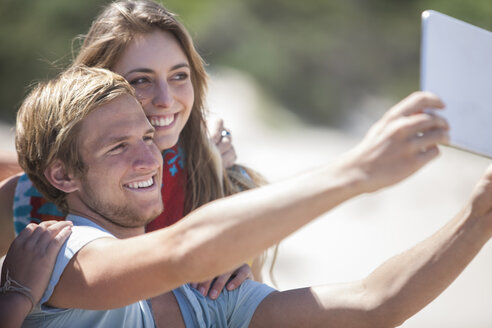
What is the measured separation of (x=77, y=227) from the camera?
1.79 m

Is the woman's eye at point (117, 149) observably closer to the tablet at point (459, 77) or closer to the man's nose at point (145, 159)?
the man's nose at point (145, 159)

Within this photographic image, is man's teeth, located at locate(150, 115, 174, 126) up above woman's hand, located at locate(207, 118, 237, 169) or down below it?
above

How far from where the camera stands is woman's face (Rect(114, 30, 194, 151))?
244 cm

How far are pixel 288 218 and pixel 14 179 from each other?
1.62 meters

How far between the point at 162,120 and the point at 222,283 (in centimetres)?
69

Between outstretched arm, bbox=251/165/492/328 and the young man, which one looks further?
outstretched arm, bbox=251/165/492/328

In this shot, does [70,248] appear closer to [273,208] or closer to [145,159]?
[145,159]

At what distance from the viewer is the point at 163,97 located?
2.42 meters

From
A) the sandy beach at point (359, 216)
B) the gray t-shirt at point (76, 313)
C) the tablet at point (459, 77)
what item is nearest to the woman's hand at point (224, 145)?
the gray t-shirt at point (76, 313)

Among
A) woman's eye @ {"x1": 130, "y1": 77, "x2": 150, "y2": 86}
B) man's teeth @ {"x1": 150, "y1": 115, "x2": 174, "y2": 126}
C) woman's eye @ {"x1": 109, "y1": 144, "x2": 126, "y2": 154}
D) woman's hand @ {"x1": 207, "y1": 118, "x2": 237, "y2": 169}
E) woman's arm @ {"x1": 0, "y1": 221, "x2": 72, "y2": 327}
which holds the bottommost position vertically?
woman's arm @ {"x1": 0, "y1": 221, "x2": 72, "y2": 327}

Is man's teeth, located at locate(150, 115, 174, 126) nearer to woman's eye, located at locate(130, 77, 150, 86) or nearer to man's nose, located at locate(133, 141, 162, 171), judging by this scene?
woman's eye, located at locate(130, 77, 150, 86)

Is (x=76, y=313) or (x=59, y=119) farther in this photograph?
(x=59, y=119)

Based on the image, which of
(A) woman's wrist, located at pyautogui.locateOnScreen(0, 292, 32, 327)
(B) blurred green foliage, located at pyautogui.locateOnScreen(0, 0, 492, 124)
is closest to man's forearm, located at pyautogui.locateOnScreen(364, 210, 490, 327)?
→ (A) woman's wrist, located at pyautogui.locateOnScreen(0, 292, 32, 327)

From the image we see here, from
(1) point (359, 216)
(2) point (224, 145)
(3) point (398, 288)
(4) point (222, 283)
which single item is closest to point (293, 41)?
(1) point (359, 216)
